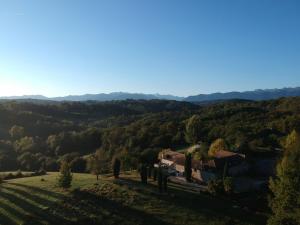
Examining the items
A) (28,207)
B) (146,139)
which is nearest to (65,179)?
(28,207)

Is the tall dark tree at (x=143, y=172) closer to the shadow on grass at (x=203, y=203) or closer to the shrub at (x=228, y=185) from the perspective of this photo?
the shadow on grass at (x=203, y=203)

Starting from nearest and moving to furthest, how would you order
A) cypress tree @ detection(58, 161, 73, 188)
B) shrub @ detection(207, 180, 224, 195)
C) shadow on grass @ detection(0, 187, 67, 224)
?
shadow on grass @ detection(0, 187, 67, 224) → shrub @ detection(207, 180, 224, 195) → cypress tree @ detection(58, 161, 73, 188)

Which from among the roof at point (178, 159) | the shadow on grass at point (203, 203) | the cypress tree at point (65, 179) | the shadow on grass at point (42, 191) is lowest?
the shadow on grass at point (203, 203)

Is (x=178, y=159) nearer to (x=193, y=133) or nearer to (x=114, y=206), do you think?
(x=193, y=133)

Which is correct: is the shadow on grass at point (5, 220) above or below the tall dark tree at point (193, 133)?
below

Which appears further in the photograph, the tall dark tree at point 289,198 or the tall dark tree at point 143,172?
the tall dark tree at point 143,172

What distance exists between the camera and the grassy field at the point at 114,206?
5212 cm

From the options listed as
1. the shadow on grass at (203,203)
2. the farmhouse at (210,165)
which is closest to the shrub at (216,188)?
the shadow on grass at (203,203)

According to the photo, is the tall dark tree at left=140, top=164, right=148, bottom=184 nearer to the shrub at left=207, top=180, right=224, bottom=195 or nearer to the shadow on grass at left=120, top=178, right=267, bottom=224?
the shadow on grass at left=120, top=178, right=267, bottom=224

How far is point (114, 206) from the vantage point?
56.6 metres

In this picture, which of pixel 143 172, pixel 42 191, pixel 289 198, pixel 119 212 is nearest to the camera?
pixel 289 198

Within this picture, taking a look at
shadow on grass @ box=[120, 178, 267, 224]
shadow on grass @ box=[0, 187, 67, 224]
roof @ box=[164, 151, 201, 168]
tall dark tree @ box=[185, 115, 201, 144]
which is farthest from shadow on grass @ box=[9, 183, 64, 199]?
tall dark tree @ box=[185, 115, 201, 144]

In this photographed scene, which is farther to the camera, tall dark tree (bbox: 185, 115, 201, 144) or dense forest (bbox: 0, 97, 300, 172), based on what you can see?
tall dark tree (bbox: 185, 115, 201, 144)

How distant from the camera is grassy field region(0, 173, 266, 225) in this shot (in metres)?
52.1
